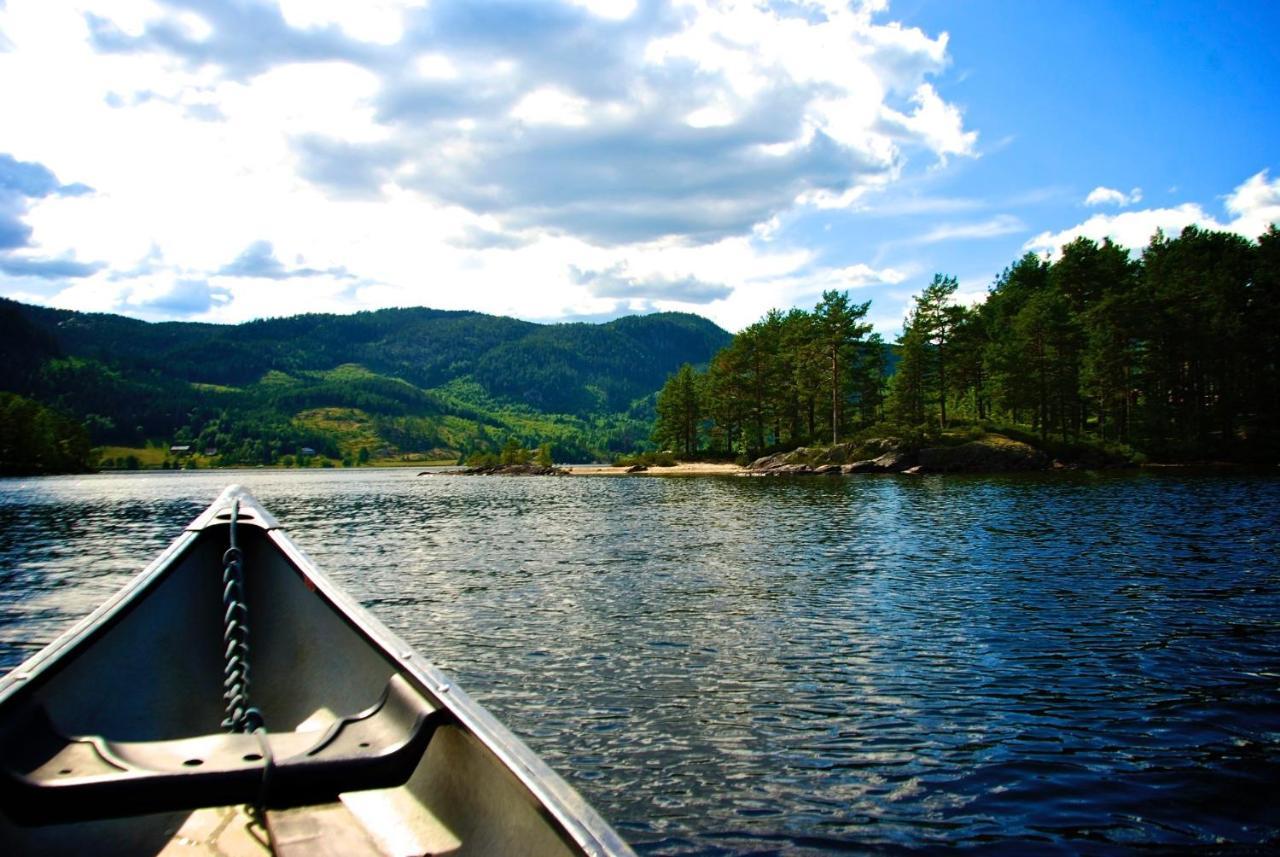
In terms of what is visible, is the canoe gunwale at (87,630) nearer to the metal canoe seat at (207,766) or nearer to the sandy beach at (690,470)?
the metal canoe seat at (207,766)

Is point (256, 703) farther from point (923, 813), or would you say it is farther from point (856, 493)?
point (856, 493)

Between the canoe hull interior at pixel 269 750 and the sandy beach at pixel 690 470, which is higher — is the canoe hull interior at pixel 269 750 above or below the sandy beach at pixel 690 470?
above

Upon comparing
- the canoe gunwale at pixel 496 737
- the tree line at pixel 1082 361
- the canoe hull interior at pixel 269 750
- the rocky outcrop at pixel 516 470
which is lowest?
the rocky outcrop at pixel 516 470

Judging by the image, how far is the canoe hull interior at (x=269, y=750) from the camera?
4.79 metres

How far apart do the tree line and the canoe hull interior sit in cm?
8077

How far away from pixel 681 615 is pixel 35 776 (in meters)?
13.0

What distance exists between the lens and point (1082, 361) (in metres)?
84.4

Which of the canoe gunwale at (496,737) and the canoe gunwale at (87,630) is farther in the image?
the canoe gunwale at (87,630)

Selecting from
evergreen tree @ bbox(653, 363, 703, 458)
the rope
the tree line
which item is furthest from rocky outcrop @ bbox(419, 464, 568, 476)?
the rope

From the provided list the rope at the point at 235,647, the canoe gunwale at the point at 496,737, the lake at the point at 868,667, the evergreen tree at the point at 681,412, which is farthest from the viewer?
the evergreen tree at the point at 681,412

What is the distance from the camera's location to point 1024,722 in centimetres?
1004

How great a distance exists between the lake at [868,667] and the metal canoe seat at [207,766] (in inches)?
109

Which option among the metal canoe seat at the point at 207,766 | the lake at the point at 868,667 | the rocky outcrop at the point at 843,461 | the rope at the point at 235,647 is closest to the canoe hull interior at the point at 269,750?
the metal canoe seat at the point at 207,766

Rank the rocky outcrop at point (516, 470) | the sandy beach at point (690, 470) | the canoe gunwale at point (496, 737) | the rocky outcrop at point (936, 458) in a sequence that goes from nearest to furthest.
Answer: the canoe gunwale at point (496, 737)
the rocky outcrop at point (936, 458)
the sandy beach at point (690, 470)
the rocky outcrop at point (516, 470)
